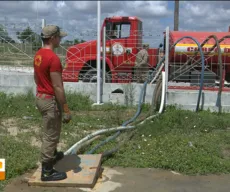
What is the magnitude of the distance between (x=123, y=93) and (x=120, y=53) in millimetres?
1910

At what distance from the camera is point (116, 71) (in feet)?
32.1

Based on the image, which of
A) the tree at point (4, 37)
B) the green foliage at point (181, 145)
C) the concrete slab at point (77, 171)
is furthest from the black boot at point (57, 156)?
the tree at point (4, 37)

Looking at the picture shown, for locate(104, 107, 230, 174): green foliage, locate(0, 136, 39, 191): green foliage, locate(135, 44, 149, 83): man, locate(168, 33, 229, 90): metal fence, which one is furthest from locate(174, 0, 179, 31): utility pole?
locate(0, 136, 39, 191): green foliage

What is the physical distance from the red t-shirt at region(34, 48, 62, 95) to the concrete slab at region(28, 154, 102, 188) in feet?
3.57

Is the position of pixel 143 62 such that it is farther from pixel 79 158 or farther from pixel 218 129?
pixel 79 158

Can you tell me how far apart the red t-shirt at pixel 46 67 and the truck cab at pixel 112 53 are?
19.5 ft

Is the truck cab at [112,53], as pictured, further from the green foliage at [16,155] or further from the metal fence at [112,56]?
the green foliage at [16,155]

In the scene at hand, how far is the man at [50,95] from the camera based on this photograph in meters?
3.75

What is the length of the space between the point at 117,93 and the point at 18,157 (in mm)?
4269

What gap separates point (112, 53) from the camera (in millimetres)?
10109

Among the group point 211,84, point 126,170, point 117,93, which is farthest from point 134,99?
point 126,170

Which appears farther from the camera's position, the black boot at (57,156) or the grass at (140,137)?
the grass at (140,137)

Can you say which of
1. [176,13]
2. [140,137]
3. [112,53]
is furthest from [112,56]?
[176,13]

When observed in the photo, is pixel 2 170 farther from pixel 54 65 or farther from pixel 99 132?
pixel 99 132
